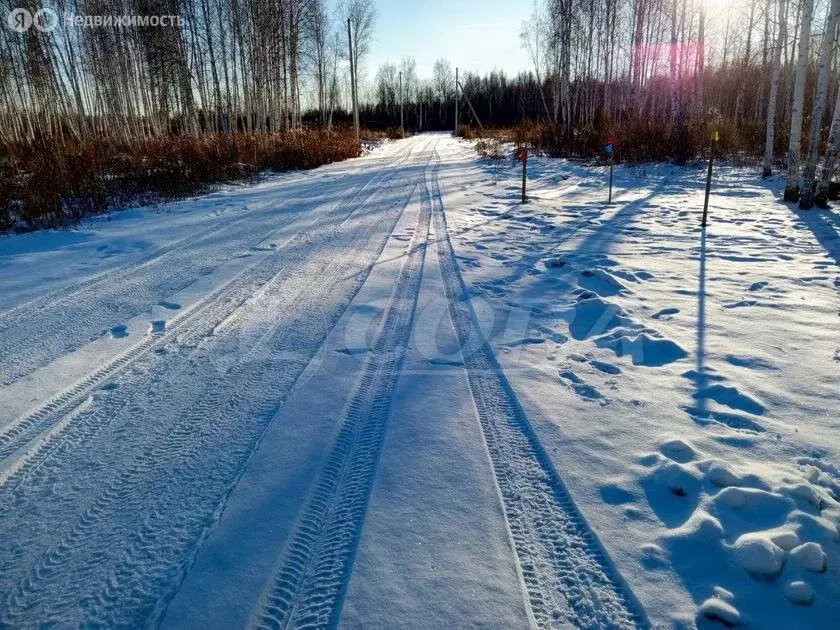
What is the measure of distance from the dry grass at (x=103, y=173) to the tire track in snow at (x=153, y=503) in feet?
22.6

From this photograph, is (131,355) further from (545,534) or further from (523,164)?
(523,164)

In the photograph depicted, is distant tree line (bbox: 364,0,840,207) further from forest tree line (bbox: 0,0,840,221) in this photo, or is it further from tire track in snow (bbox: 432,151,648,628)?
tire track in snow (bbox: 432,151,648,628)

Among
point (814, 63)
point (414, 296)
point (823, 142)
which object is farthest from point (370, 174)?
point (814, 63)

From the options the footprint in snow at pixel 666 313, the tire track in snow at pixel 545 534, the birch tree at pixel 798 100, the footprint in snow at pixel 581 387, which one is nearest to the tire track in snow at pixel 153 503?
the tire track in snow at pixel 545 534

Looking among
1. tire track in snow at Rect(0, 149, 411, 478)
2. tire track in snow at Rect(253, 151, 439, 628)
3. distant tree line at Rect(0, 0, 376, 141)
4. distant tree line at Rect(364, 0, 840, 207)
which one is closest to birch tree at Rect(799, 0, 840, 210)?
distant tree line at Rect(364, 0, 840, 207)

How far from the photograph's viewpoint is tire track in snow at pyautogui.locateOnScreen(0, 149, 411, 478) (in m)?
2.46

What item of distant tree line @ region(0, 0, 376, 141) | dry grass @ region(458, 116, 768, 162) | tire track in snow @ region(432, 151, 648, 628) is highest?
distant tree line @ region(0, 0, 376, 141)

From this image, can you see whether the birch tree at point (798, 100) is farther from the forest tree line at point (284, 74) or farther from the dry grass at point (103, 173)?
the dry grass at point (103, 173)

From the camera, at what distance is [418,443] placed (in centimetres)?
251

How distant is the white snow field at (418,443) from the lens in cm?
171

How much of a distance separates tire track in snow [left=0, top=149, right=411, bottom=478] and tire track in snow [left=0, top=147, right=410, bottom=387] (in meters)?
0.47

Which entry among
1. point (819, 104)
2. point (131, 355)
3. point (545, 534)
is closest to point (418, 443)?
point (545, 534)

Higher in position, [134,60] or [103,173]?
[134,60]

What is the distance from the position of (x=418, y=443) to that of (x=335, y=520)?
2.09 ft
